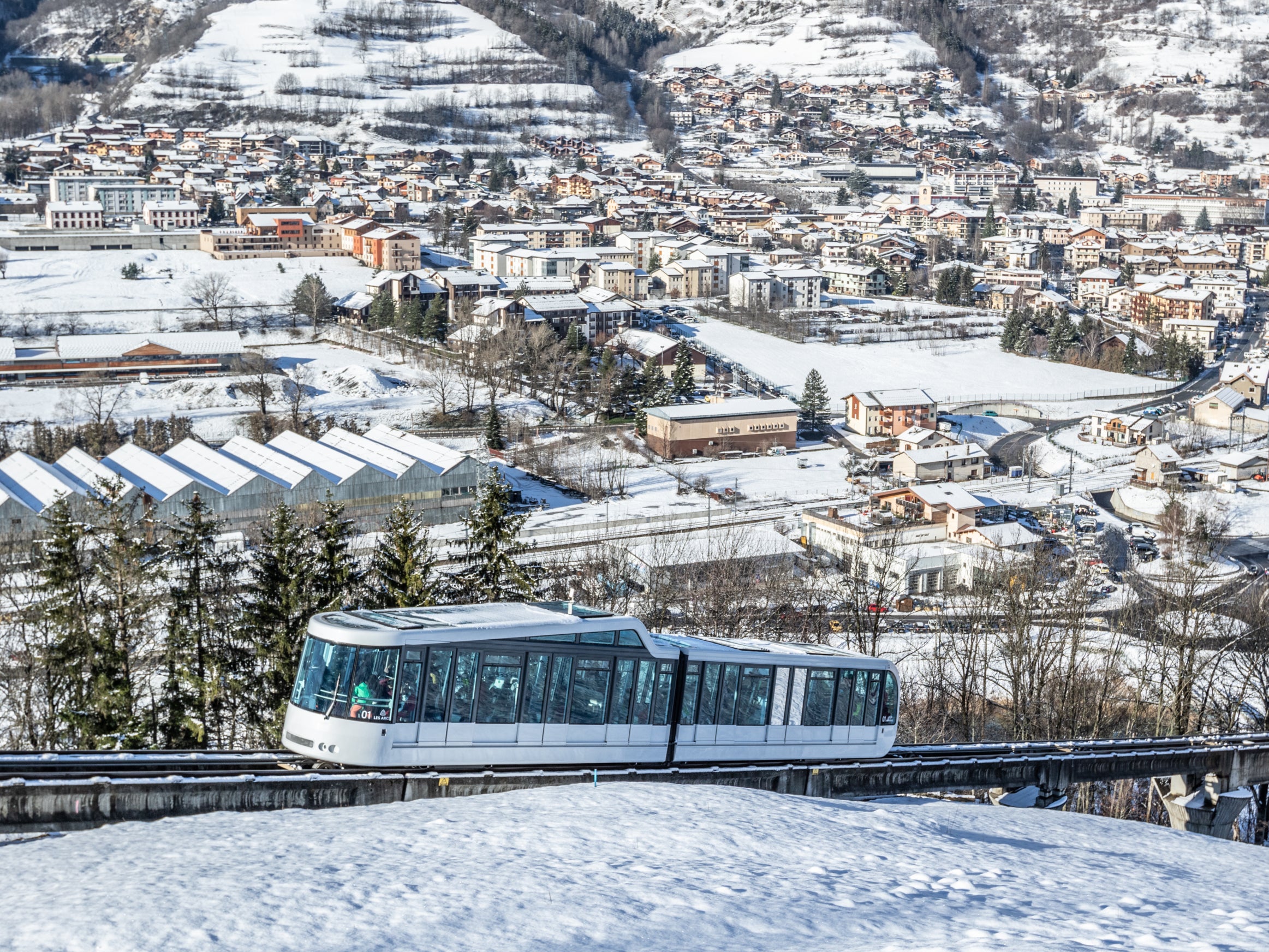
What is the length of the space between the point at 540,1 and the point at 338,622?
86.2 meters

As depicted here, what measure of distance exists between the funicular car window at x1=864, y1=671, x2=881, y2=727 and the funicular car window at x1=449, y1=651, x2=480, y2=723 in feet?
6.98

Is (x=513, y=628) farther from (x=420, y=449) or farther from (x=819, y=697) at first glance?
(x=420, y=449)

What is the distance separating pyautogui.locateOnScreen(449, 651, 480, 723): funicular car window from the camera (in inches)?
193

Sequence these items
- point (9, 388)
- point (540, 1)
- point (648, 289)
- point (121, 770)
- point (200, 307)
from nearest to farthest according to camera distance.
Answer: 1. point (121, 770)
2. point (9, 388)
3. point (200, 307)
4. point (648, 289)
5. point (540, 1)

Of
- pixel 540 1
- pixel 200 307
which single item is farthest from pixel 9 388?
pixel 540 1

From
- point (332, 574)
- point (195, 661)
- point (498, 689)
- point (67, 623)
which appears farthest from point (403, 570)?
point (498, 689)

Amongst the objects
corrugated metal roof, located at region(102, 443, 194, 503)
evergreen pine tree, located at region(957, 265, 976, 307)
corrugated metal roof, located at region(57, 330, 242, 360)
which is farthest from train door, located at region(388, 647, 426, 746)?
evergreen pine tree, located at region(957, 265, 976, 307)

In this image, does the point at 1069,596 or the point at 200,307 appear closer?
the point at 1069,596

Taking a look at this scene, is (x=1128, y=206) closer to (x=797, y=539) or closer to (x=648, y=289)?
(x=648, y=289)

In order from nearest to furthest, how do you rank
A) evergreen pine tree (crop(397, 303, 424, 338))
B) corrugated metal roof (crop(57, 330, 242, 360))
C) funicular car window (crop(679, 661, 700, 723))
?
funicular car window (crop(679, 661, 700, 723)) → corrugated metal roof (crop(57, 330, 242, 360)) → evergreen pine tree (crop(397, 303, 424, 338))

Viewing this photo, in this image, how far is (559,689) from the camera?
5.12 m

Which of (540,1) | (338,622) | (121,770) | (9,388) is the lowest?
(9,388)

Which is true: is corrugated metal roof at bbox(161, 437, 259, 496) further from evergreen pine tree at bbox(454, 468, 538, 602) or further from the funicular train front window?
the funicular train front window

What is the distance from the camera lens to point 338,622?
16.1 feet
